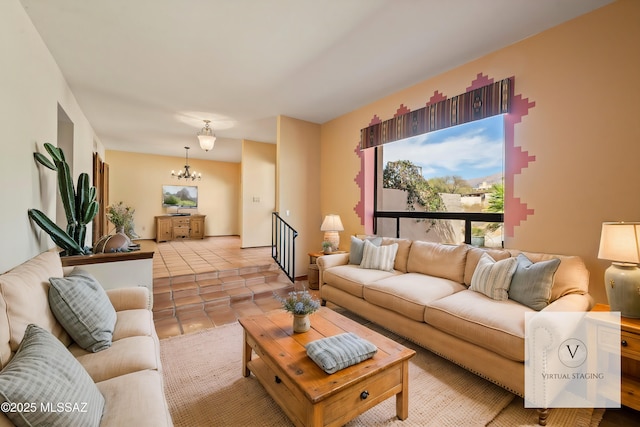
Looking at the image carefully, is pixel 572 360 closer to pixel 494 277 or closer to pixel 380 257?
pixel 494 277

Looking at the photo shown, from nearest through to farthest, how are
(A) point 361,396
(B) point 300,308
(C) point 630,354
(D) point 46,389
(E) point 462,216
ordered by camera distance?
(D) point 46,389 < (A) point 361,396 < (C) point 630,354 < (B) point 300,308 < (E) point 462,216

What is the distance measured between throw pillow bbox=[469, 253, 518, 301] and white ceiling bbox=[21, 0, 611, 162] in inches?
80.7

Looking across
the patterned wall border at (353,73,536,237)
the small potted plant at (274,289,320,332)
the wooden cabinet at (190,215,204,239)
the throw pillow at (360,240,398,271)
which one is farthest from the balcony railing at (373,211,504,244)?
the wooden cabinet at (190,215,204,239)

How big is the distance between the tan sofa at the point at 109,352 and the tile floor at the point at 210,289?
119 centimetres

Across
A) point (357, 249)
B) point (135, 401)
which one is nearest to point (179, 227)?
point (357, 249)

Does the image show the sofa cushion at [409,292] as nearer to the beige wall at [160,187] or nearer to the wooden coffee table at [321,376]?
the wooden coffee table at [321,376]

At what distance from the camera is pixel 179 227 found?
Answer: 7.68m

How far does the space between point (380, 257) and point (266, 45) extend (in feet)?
8.45

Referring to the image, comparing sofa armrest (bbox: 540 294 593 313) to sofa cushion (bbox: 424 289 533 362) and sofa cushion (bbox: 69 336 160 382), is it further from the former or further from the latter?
sofa cushion (bbox: 69 336 160 382)

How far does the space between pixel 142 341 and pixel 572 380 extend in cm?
284

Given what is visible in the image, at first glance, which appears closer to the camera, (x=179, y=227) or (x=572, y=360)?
(x=572, y=360)

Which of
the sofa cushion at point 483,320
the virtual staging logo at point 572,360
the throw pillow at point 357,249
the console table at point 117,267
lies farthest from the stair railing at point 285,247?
the virtual staging logo at point 572,360

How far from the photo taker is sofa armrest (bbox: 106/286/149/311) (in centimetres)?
213

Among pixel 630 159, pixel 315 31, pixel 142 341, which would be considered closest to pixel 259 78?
pixel 315 31
